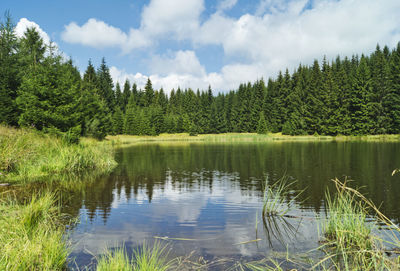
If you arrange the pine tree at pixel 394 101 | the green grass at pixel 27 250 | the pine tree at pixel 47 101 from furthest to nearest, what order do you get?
the pine tree at pixel 394 101 < the pine tree at pixel 47 101 < the green grass at pixel 27 250

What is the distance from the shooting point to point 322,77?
7162 centimetres

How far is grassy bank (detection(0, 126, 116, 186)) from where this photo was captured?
14406 mm

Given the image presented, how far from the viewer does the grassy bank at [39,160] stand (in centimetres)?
1441

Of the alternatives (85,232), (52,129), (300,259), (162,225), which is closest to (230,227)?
(162,225)

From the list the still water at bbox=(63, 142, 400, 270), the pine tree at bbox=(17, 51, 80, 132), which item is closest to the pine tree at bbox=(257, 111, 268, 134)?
the pine tree at bbox=(17, 51, 80, 132)

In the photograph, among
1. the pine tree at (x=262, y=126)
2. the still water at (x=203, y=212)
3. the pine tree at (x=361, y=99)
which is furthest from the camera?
the pine tree at (x=262, y=126)

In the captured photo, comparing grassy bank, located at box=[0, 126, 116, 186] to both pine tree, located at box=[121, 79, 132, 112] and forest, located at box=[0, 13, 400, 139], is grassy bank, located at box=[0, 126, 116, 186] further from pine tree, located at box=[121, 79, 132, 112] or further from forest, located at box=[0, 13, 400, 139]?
pine tree, located at box=[121, 79, 132, 112]

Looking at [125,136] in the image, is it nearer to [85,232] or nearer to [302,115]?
[302,115]

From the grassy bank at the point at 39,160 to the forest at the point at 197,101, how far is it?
6134 mm

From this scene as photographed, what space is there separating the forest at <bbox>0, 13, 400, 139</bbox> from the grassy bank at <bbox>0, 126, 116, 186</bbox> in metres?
6.13

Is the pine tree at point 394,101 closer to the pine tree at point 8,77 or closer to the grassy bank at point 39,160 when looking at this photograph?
the grassy bank at point 39,160

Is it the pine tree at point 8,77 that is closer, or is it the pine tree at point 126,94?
the pine tree at point 8,77

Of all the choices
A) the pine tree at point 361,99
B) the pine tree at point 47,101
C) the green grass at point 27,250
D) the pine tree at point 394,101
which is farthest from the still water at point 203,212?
the pine tree at point 394,101

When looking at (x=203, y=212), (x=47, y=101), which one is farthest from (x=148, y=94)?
(x=203, y=212)
